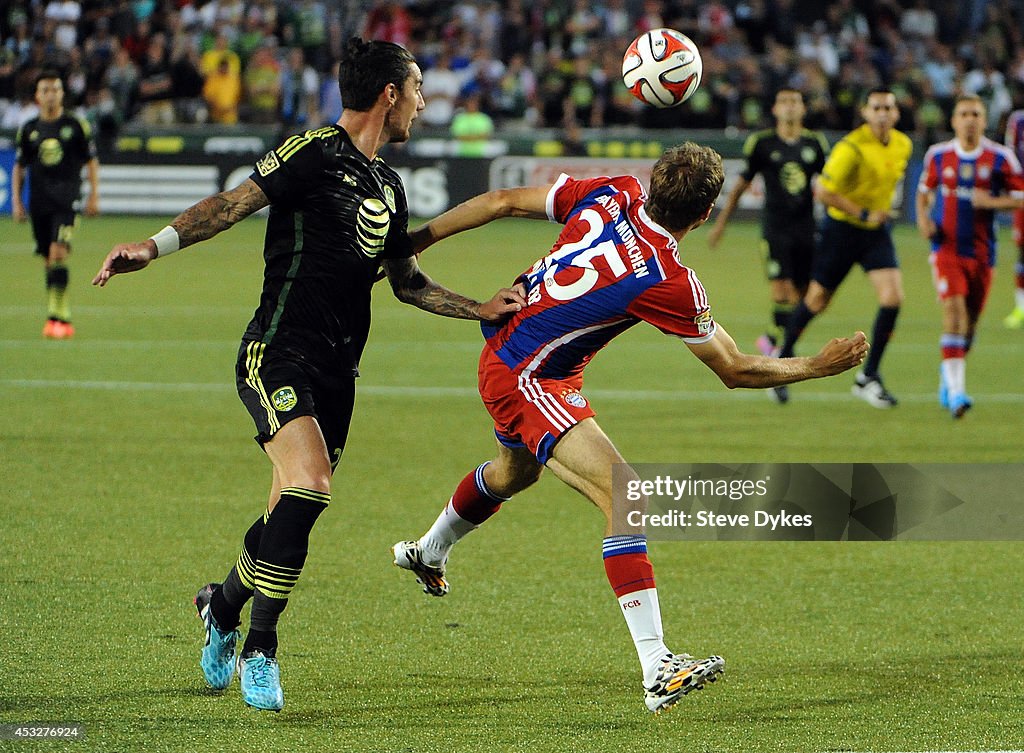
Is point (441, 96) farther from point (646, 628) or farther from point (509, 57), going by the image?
point (646, 628)

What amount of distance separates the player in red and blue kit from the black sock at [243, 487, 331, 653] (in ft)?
2.92

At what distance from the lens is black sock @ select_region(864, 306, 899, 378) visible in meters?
12.9

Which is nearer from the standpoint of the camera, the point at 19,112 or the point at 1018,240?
the point at 1018,240

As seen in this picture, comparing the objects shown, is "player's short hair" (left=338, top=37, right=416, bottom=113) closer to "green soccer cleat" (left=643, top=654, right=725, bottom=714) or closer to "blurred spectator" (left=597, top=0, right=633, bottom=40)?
"green soccer cleat" (left=643, top=654, right=725, bottom=714)

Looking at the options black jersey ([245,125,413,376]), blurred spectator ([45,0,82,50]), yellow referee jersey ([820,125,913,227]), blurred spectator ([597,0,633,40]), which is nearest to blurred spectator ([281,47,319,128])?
blurred spectator ([45,0,82,50])

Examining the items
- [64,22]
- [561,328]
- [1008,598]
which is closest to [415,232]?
[561,328]

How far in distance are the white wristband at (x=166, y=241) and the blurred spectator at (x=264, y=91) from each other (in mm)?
24802

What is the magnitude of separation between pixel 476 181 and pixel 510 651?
21.8 metres

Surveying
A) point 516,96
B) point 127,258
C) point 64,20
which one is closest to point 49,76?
point 127,258

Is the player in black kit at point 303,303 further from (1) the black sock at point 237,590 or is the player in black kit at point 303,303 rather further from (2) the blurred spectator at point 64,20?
(2) the blurred spectator at point 64,20

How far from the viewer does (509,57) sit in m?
32.6

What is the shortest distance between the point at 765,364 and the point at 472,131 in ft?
75.4

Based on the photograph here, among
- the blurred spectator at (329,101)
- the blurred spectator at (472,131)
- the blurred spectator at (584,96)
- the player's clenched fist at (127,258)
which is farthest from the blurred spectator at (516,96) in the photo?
the player's clenched fist at (127,258)

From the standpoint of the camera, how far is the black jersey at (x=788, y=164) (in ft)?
47.1
